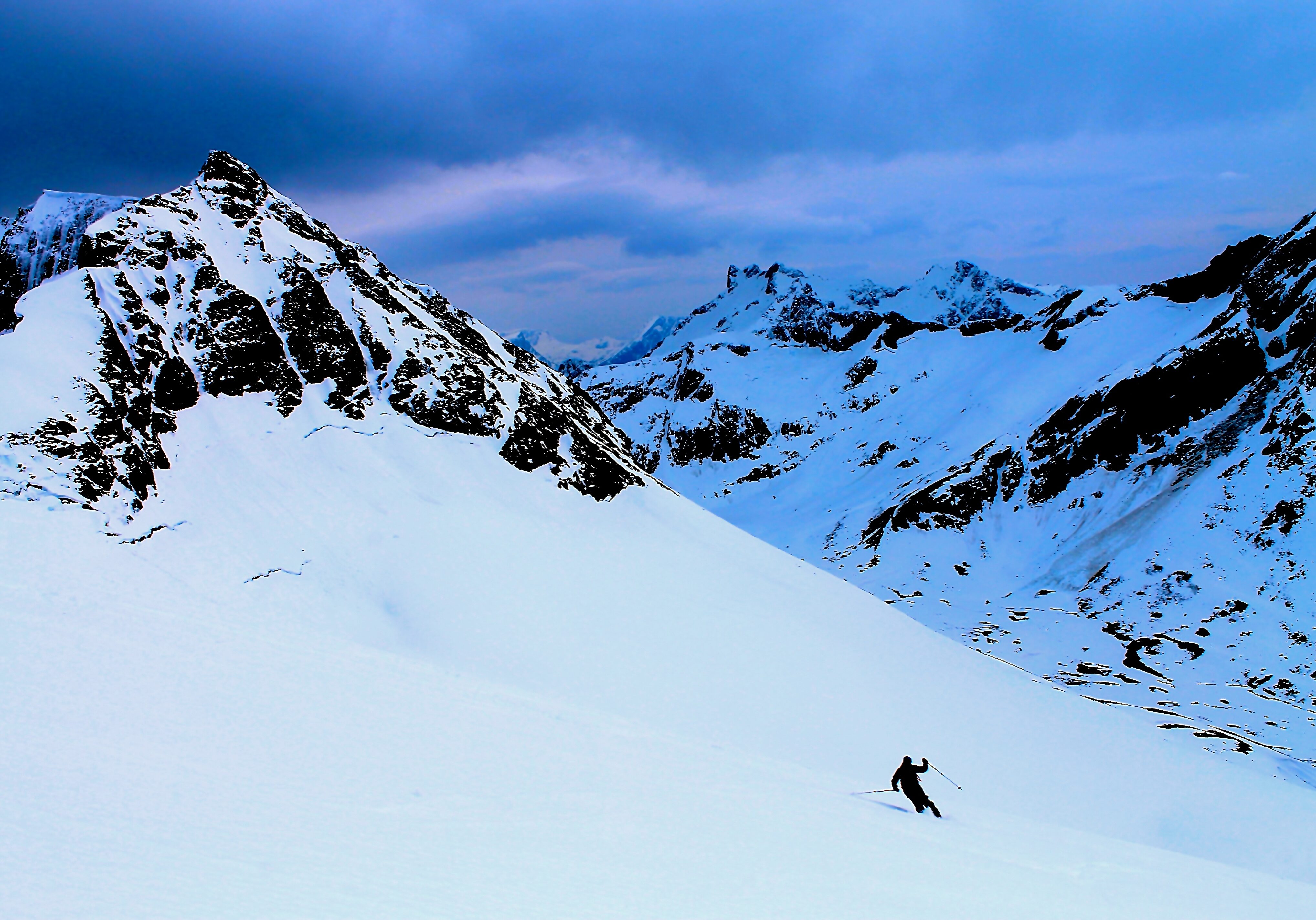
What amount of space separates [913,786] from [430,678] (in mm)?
13811

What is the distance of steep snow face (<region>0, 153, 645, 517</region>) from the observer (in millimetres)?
27500

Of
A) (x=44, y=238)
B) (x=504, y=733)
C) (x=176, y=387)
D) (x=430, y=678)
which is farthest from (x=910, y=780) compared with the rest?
(x=44, y=238)

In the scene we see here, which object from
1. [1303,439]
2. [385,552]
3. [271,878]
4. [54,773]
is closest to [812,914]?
[271,878]

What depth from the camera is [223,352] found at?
124ft

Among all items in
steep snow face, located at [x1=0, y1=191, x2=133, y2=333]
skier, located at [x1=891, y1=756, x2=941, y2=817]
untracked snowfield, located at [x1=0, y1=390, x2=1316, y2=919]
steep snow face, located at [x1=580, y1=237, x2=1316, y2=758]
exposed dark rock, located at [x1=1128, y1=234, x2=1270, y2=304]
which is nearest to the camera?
→ untracked snowfield, located at [x1=0, y1=390, x2=1316, y2=919]

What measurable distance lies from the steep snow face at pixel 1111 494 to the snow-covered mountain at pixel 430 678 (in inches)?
675

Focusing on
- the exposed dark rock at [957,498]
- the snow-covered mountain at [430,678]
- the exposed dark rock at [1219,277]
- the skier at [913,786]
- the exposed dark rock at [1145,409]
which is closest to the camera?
the snow-covered mountain at [430,678]

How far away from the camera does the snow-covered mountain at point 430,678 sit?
9.08 m

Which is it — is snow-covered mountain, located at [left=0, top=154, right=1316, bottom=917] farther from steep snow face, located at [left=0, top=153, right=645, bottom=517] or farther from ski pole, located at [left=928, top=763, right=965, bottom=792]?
ski pole, located at [left=928, top=763, right=965, bottom=792]

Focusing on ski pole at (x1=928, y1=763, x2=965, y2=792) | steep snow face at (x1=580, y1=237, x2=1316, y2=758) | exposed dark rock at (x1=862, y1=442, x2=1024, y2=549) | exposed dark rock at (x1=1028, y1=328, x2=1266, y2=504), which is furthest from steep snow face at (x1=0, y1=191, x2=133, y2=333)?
exposed dark rock at (x1=1028, y1=328, x2=1266, y2=504)

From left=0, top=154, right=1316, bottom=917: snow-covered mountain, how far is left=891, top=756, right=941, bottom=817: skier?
1.99ft

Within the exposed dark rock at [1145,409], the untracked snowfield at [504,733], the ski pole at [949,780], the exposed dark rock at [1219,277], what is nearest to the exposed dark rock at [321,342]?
the untracked snowfield at [504,733]

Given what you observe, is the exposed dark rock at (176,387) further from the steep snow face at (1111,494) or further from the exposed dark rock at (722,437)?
the exposed dark rock at (722,437)

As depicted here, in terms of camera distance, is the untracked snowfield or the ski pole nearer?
the untracked snowfield
